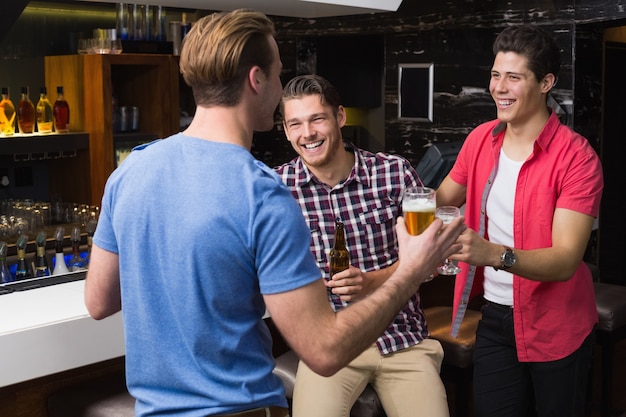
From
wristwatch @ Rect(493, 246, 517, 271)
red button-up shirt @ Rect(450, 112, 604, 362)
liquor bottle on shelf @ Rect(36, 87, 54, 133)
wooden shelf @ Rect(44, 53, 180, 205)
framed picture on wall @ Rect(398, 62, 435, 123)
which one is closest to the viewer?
wristwatch @ Rect(493, 246, 517, 271)

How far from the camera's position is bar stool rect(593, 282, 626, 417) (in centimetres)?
→ 364

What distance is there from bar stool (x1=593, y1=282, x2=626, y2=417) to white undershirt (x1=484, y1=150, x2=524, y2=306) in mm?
1300

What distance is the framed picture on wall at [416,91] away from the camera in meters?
5.96

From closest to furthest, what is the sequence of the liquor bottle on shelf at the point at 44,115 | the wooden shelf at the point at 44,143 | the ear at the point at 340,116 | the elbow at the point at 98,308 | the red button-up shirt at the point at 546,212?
the elbow at the point at 98,308, the red button-up shirt at the point at 546,212, the ear at the point at 340,116, the wooden shelf at the point at 44,143, the liquor bottle on shelf at the point at 44,115

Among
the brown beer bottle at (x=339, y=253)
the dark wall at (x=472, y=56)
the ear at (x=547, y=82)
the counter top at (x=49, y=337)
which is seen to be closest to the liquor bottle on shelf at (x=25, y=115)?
the dark wall at (x=472, y=56)

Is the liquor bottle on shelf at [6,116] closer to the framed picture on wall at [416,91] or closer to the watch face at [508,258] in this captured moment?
the framed picture on wall at [416,91]

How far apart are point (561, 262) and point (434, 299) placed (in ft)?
4.98

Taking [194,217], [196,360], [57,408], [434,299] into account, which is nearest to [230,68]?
[194,217]

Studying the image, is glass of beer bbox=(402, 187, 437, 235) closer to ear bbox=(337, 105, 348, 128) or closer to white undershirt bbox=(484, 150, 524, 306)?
white undershirt bbox=(484, 150, 524, 306)

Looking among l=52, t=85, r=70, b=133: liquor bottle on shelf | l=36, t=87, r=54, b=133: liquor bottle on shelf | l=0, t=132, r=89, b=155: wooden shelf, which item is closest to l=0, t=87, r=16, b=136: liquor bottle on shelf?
l=0, t=132, r=89, b=155: wooden shelf

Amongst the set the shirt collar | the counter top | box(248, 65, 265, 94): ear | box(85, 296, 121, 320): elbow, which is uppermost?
box(248, 65, 265, 94): ear

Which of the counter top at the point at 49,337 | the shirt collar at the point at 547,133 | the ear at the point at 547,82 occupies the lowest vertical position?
the counter top at the point at 49,337

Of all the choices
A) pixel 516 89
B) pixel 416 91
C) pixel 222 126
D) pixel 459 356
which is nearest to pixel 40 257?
pixel 459 356

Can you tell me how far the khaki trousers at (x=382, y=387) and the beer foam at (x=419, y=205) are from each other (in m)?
0.65
